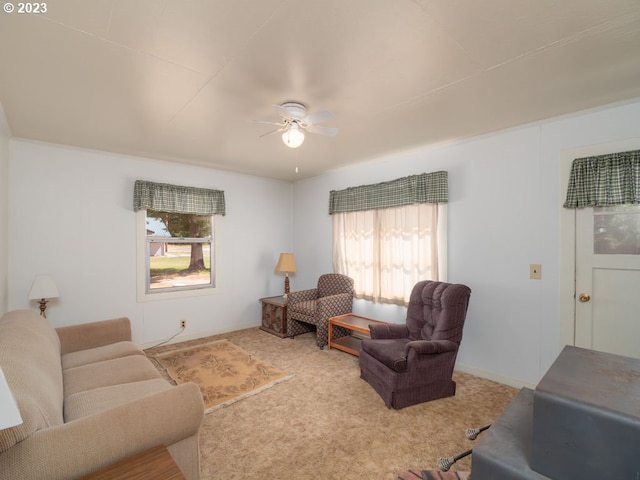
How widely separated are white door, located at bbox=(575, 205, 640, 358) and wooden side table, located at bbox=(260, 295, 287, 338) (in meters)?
3.22

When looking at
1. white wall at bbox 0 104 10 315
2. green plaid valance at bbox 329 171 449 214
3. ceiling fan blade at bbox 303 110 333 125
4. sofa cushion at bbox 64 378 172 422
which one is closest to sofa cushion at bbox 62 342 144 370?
sofa cushion at bbox 64 378 172 422

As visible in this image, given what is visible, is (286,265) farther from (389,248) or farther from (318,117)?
(318,117)

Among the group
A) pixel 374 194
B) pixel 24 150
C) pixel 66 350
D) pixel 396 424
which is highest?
pixel 24 150

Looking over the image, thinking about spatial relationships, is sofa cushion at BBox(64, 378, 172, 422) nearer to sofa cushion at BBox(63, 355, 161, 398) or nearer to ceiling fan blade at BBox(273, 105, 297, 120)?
sofa cushion at BBox(63, 355, 161, 398)

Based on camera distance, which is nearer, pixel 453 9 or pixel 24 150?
pixel 453 9

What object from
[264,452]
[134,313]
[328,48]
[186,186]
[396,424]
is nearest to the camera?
[328,48]

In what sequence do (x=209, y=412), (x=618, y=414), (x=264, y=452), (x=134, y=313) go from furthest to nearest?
(x=134, y=313) → (x=209, y=412) → (x=264, y=452) → (x=618, y=414)

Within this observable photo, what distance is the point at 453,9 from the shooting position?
53.9 inches

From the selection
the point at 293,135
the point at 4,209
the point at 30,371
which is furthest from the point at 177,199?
the point at 30,371

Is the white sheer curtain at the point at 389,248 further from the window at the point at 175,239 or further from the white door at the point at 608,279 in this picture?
the window at the point at 175,239

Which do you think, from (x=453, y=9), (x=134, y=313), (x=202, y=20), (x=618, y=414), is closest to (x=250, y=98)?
(x=202, y=20)

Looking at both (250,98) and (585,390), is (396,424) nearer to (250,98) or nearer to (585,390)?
(585,390)

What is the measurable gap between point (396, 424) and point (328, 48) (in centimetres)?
253

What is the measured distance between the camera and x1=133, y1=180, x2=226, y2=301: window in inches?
148
